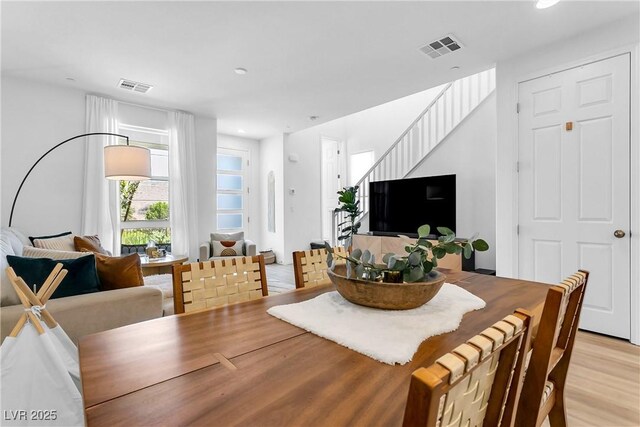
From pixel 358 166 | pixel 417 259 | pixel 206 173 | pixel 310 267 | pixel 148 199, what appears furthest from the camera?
pixel 358 166

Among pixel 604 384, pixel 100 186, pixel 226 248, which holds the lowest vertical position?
pixel 604 384

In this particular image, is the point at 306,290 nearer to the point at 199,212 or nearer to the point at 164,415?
the point at 164,415

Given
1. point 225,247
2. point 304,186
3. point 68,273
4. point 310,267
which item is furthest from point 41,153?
point 304,186

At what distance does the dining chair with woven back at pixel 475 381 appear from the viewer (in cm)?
40

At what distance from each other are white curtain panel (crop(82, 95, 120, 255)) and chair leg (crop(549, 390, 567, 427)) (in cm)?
467

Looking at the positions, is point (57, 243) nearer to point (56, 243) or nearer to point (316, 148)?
point (56, 243)

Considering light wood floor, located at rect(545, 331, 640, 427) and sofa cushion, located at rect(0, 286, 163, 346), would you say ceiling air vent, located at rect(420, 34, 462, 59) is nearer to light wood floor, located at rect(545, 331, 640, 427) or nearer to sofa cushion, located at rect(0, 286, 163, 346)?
light wood floor, located at rect(545, 331, 640, 427)

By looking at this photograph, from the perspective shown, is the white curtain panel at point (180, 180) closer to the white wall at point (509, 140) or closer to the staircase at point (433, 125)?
the staircase at point (433, 125)

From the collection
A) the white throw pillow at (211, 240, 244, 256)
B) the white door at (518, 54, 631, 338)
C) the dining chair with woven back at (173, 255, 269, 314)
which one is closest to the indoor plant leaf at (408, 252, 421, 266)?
the dining chair with woven back at (173, 255, 269, 314)

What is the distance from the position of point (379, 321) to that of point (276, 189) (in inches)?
216

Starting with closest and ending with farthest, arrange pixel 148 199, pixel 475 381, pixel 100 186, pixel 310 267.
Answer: pixel 475 381
pixel 310 267
pixel 100 186
pixel 148 199

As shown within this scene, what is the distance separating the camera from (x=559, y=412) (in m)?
1.20

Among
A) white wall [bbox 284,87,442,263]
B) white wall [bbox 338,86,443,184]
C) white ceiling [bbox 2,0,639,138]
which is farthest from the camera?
white wall [bbox 284,87,442,263]

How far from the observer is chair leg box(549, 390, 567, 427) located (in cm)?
120
